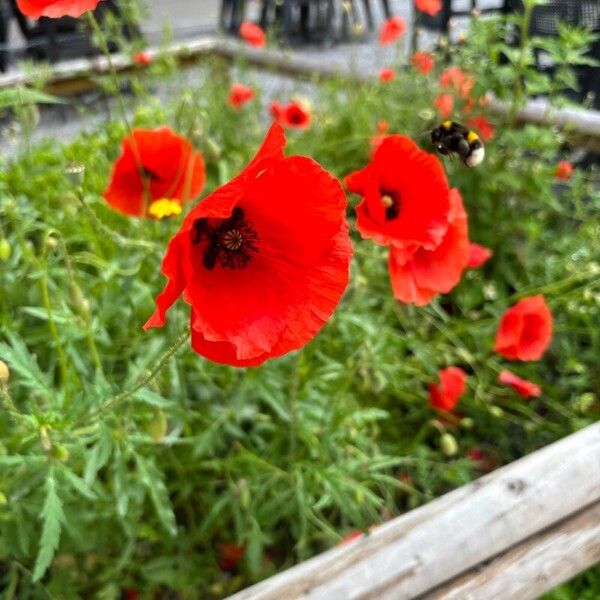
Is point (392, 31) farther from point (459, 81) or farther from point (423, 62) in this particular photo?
point (459, 81)

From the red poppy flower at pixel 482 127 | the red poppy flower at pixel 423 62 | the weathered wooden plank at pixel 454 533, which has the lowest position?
the weathered wooden plank at pixel 454 533

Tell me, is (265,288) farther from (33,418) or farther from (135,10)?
(135,10)

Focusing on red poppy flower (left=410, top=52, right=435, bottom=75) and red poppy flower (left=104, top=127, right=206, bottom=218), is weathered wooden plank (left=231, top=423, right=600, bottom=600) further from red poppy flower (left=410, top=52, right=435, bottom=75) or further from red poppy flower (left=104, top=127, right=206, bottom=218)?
red poppy flower (left=410, top=52, right=435, bottom=75)

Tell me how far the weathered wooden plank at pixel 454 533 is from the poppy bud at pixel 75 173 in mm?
545

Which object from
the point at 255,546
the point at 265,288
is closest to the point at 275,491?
the point at 255,546

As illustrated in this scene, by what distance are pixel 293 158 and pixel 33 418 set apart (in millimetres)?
424

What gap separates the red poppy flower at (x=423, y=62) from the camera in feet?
7.13

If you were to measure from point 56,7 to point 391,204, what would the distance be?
49cm

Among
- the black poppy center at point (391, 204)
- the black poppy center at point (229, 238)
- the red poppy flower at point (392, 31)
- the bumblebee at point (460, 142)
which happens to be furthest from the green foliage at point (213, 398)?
the red poppy flower at point (392, 31)

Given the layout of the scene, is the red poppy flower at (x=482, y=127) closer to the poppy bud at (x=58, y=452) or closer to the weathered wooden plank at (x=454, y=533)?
the weathered wooden plank at (x=454, y=533)

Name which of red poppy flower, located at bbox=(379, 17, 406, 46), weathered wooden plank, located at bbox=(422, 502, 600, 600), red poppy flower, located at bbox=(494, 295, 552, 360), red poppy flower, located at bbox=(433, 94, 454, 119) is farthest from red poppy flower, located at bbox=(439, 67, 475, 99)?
weathered wooden plank, located at bbox=(422, 502, 600, 600)

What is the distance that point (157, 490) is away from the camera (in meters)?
1.03

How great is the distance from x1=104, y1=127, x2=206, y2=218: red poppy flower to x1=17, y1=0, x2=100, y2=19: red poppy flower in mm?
339

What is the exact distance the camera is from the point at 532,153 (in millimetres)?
2115
